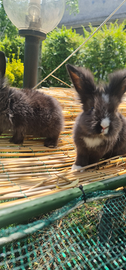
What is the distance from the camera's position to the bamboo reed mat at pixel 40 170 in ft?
4.66

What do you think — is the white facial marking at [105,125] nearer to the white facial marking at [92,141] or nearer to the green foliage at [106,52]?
the white facial marking at [92,141]

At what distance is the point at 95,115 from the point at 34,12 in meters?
2.32

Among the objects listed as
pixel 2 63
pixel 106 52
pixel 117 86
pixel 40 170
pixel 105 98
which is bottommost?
pixel 40 170

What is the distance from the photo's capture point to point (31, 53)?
323cm

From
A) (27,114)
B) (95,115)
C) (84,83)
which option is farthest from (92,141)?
(27,114)

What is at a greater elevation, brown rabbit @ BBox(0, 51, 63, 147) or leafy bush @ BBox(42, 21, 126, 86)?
leafy bush @ BBox(42, 21, 126, 86)

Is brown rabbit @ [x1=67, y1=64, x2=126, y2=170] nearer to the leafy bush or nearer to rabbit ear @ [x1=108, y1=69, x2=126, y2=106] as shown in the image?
rabbit ear @ [x1=108, y1=69, x2=126, y2=106]

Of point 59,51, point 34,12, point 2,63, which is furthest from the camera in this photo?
point 59,51

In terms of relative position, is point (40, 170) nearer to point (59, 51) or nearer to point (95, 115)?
point (95, 115)

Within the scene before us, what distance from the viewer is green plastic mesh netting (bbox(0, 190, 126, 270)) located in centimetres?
108

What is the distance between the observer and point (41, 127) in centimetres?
249

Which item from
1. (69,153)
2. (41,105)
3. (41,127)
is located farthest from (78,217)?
(41,105)

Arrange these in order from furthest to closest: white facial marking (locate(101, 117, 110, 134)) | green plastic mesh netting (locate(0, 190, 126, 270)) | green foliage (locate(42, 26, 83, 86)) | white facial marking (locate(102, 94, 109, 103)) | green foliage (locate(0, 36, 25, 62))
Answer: green foliage (locate(0, 36, 25, 62)) → green foliage (locate(42, 26, 83, 86)) → white facial marking (locate(102, 94, 109, 103)) → white facial marking (locate(101, 117, 110, 134)) → green plastic mesh netting (locate(0, 190, 126, 270))

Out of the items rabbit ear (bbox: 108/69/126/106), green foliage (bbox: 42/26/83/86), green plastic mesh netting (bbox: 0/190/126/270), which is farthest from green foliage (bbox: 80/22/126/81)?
green plastic mesh netting (bbox: 0/190/126/270)
